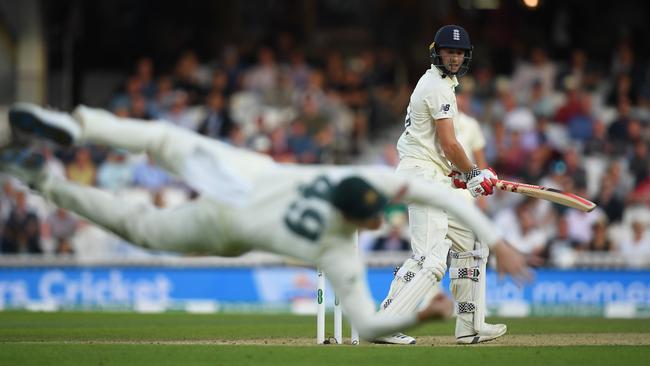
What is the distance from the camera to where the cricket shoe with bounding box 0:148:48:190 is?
8.30 metres

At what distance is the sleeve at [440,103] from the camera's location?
10164 mm

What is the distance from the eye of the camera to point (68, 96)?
23.2 m

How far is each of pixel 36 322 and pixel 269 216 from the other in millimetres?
6361

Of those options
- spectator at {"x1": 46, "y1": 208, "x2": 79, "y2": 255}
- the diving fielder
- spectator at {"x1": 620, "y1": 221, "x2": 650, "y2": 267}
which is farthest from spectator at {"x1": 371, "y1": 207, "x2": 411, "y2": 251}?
the diving fielder

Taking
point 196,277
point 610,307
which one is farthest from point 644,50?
point 196,277

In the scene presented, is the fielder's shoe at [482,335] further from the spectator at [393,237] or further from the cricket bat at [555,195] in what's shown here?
the spectator at [393,237]

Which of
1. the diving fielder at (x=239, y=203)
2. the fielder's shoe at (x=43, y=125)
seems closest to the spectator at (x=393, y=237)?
the diving fielder at (x=239, y=203)

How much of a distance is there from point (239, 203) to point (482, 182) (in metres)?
2.52

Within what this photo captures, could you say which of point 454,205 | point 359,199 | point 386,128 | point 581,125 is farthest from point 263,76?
point 454,205

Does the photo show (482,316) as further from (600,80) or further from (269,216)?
(600,80)

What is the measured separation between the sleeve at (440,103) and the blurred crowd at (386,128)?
7808 millimetres

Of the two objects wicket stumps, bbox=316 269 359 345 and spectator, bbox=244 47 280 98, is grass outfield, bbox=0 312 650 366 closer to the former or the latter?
wicket stumps, bbox=316 269 359 345

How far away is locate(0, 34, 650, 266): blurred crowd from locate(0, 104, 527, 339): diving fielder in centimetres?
977

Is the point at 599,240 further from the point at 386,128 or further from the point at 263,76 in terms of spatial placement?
the point at 263,76
